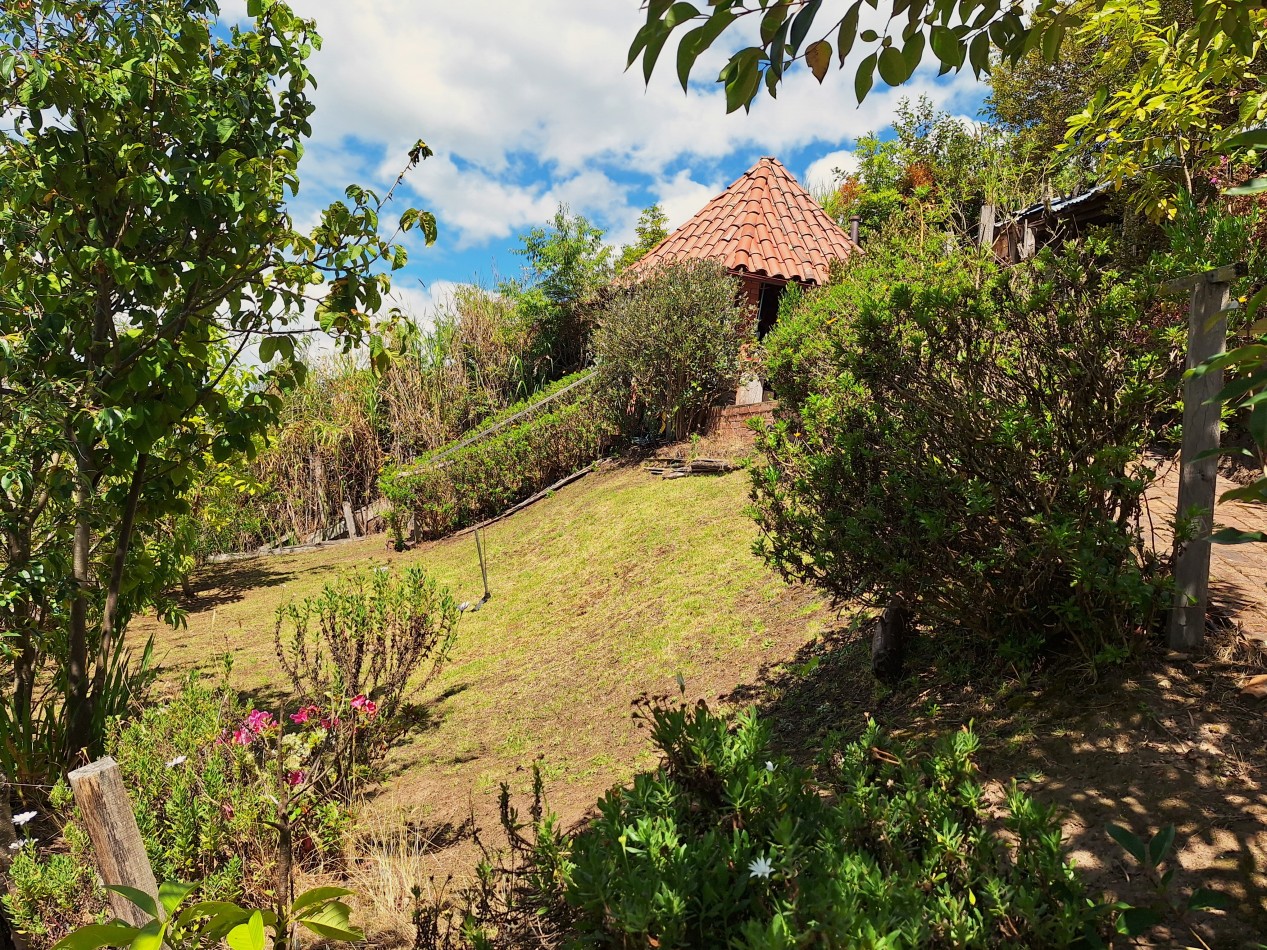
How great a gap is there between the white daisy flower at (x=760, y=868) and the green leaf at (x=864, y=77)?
67.0 inches

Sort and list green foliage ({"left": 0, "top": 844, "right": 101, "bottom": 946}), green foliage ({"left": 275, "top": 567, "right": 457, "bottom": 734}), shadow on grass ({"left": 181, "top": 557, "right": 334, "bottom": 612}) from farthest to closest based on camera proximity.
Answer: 1. shadow on grass ({"left": 181, "top": 557, "right": 334, "bottom": 612})
2. green foliage ({"left": 275, "top": 567, "right": 457, "bottom": 734})
3. green foliage ({"left": 0, "top": 844, "right": 101, "bottom": 946})

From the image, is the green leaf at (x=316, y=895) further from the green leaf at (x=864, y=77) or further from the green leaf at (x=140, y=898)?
the green leaf at (x=864, y=77)

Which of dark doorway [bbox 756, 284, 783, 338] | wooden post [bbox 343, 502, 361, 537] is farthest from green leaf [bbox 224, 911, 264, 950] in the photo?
dark doorway [bbox 756, 284, 783, 338]

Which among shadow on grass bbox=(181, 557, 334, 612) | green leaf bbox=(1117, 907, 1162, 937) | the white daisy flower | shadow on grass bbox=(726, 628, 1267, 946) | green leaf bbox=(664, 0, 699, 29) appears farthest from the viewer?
shadow on grass bbox=(181, 557, 334, 612)

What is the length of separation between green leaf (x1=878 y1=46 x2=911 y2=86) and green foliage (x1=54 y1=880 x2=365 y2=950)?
2572 mm

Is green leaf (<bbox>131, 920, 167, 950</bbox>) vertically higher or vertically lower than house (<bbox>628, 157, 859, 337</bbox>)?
lower

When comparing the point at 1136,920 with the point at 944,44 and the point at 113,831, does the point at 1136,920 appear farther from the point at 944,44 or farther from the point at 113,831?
the point at 113,831

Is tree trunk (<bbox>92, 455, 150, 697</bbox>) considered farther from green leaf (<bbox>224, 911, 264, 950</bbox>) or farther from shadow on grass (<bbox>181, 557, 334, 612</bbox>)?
shadow on grass (<bbox>181, 557, 334, 612</bbox>)

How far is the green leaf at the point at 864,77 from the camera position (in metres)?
1.82

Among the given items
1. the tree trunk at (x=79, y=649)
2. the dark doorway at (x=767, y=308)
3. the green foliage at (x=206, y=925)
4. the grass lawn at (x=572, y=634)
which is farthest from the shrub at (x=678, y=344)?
the green foliage at (x=206, y=925)

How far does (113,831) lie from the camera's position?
250 centimetres

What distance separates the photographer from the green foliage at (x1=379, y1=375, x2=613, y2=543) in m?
11.7

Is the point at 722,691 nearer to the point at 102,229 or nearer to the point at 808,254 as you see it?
the point at 102,229

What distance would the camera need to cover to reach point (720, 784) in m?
2.25
